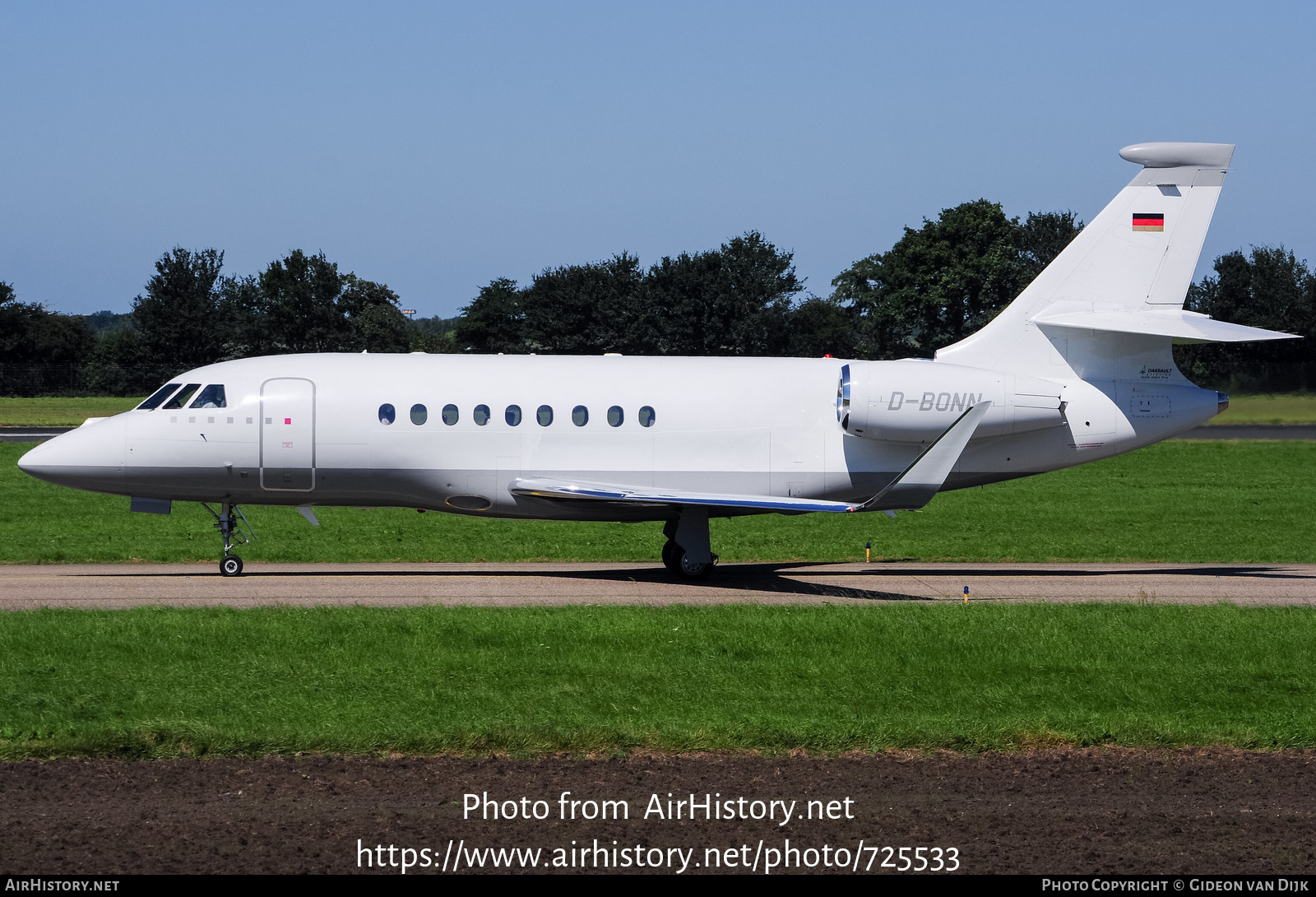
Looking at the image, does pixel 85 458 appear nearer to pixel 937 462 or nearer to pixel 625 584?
pixel 625 584

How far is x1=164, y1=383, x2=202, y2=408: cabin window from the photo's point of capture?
20.6 metres

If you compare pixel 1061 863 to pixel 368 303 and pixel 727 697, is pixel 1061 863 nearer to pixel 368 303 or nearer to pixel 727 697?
pixel 727 697

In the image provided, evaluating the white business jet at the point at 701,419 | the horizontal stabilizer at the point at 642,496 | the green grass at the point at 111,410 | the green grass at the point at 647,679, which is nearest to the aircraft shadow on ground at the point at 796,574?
the white business jet at the point at 701,419

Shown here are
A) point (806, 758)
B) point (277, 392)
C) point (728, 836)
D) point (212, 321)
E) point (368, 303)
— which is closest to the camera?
point (728, 836)

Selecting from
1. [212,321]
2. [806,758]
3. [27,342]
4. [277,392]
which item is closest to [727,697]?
[806,758]

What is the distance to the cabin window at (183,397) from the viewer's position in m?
20.6

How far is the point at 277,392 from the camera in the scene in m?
20.6

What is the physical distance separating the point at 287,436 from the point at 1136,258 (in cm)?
1394

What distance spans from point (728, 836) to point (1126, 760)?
3.88 m

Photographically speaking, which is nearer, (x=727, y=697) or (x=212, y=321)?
(x=727, y=697)

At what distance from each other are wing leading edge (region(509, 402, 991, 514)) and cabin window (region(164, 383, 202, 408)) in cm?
507

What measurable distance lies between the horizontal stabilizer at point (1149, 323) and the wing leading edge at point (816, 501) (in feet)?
9.58

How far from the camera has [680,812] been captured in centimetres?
918

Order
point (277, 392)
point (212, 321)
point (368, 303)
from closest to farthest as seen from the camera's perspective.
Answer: point (277, 392) < point (368, 303) < point (212, 321)
